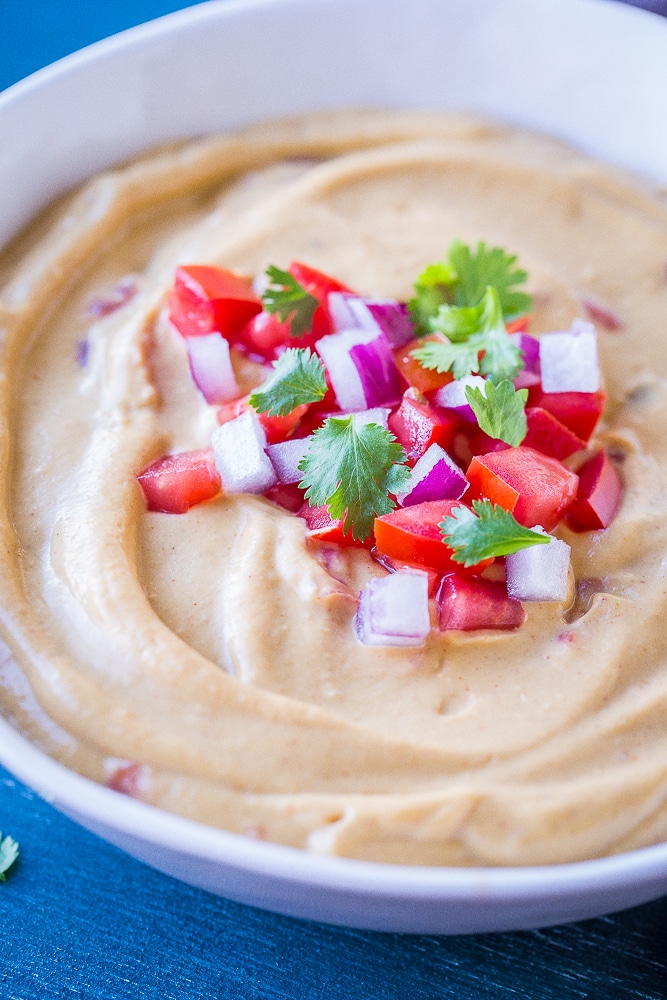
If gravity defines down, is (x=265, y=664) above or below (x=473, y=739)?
above

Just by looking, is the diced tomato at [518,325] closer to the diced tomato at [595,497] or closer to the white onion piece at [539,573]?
the diced tomato at [595,497]

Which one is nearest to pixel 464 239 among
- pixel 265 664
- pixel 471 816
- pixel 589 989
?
pixel 265 664

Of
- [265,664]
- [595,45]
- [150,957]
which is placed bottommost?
[150,957]

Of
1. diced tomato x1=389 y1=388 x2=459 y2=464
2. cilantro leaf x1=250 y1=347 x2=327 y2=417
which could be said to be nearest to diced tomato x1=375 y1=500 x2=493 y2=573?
diced tomato x1=389 y1=388 x2=459 y2=464

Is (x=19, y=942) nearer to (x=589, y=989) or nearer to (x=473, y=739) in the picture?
(x=473, y=739)

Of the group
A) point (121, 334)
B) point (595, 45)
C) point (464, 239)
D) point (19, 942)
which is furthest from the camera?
point (595, 45)

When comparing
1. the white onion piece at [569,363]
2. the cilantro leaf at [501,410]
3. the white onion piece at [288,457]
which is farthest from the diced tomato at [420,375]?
the white onion piece at [288,457]
